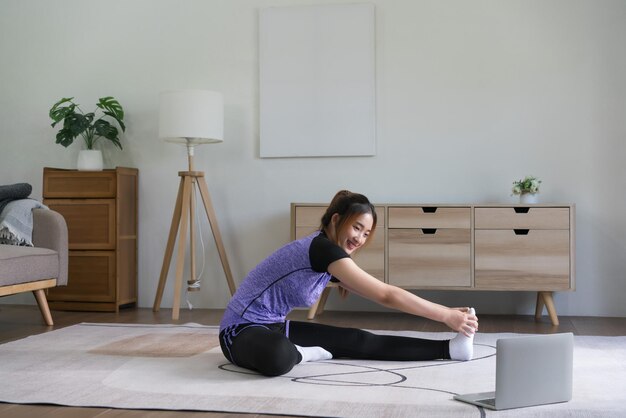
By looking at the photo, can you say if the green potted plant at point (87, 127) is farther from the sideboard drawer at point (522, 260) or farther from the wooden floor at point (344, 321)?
the sideboard drawer at point (522, 260)

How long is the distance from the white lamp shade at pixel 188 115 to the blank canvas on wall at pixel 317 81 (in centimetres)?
43

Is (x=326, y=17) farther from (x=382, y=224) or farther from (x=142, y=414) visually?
(x=142, y=414)

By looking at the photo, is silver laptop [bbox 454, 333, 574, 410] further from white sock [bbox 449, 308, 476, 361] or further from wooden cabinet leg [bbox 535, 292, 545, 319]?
wooden cabinet leg [bbox 535, 292, 545, 319]

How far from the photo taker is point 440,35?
196 inches

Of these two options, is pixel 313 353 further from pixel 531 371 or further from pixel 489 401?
pixel 531 371

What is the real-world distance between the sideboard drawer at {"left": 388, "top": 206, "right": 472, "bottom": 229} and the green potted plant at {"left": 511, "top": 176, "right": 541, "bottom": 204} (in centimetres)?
32

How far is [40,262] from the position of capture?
4.24 meters

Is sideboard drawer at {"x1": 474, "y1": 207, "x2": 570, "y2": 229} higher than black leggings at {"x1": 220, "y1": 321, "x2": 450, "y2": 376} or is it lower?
higher

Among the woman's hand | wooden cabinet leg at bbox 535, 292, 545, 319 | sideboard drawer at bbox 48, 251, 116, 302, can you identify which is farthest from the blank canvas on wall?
the woman's hand

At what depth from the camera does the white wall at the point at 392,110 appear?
4793 mm

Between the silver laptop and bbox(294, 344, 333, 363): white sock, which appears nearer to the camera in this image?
the silver laptop

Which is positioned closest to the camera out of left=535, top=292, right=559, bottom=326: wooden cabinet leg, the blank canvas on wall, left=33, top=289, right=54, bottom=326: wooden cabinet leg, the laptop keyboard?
the laptop keyboard

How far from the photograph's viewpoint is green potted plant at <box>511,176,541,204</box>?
4.57 meters

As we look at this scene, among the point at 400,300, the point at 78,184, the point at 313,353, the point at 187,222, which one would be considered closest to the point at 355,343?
the point at 313,353
